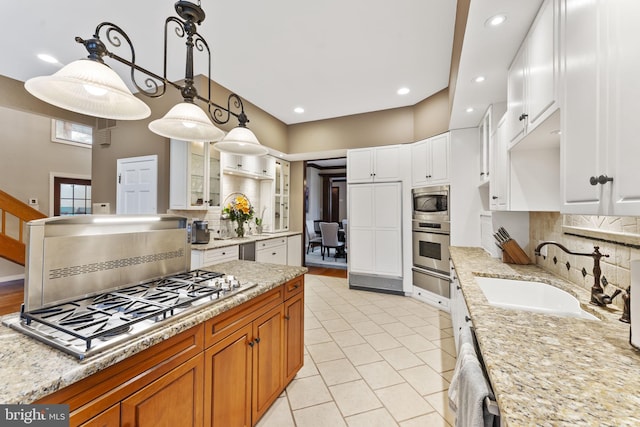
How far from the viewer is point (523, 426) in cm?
55

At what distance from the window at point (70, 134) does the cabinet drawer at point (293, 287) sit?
5978mm

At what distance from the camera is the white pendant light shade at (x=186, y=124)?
144 centimetres

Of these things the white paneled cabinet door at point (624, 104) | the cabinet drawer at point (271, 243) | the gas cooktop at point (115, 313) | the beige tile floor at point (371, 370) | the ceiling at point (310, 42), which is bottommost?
the beige tile floor at point (371, 370)

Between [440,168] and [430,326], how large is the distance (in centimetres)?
205

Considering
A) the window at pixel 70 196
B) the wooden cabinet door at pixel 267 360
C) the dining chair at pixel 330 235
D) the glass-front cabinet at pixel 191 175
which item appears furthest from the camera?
the dining chair at pixel 330 235

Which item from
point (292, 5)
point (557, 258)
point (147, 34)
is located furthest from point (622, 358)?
point (147, 34)

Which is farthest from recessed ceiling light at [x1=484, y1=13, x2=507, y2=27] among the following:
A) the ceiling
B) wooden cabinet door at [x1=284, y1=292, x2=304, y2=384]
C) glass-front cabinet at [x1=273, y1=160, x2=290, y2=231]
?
glass-front cabinet at [x1=273, y1=160, x2=290, y2=231]

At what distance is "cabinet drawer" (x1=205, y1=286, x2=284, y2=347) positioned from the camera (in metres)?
1.23

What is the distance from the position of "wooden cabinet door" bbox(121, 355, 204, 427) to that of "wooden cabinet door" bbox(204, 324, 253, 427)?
0.18ft

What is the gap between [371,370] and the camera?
7.39 ft

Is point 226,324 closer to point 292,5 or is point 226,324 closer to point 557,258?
point 557,258

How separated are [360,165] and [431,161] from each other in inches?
43.7

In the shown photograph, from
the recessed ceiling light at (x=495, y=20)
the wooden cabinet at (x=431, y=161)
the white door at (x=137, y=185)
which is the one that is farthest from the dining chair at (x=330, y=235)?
the recessed ceiling light at (x=495, y=20)

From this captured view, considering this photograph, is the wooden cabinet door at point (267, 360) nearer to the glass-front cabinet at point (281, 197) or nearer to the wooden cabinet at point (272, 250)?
the wooden cabinet at point (272, 250)
